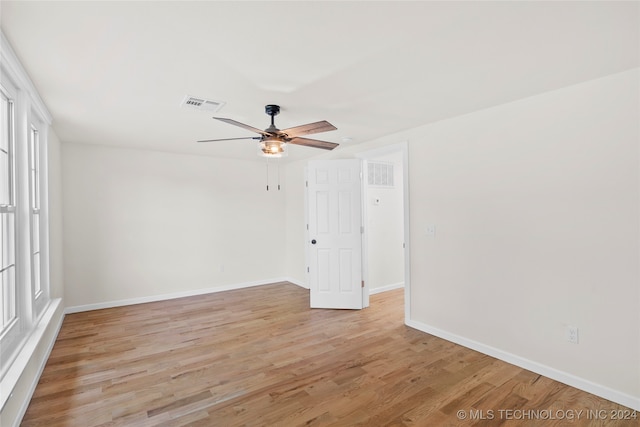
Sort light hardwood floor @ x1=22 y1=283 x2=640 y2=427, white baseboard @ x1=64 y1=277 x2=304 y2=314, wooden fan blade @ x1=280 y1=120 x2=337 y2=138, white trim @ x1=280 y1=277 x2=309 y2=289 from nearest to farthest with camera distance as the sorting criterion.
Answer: light hardwood floor @ x1=22 y1=283 x2=640 y2=427 → wooden fan blade @ x1=280 y1=120 x2=337 y2=138 → white baseboard @ x1=64 y1=277 x2=304 y2=314 → white trim @ x1=280 y1=277 x2=309 y2=289

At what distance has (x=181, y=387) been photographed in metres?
2.48

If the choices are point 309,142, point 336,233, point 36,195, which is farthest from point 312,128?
point 36,195

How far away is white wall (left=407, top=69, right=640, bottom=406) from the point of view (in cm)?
224

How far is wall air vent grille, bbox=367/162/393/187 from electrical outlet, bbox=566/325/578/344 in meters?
3.19

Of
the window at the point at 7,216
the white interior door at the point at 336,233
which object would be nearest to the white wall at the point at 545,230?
the white interior door at the point at 336,233

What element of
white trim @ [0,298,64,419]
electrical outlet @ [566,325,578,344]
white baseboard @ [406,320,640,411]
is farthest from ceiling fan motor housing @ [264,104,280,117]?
electrical outlet @ [566,325,578,344]

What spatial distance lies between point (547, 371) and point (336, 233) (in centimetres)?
273

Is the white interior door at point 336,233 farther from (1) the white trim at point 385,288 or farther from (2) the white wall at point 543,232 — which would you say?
(2) the white wall at point 543,232

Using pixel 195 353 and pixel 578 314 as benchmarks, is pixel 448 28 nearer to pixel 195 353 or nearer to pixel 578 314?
pixel 578 314

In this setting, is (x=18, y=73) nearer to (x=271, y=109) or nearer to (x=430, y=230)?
(x=271, y=109)

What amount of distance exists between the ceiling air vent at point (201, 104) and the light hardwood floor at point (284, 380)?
7.72 feet

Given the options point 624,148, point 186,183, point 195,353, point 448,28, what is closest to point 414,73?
point 448,28

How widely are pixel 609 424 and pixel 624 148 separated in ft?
6.14

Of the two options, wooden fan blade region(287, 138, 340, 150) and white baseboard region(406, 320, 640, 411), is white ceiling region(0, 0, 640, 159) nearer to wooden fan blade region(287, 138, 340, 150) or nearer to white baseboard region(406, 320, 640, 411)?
wooden fan blade region(287, 138, 340, 150)
